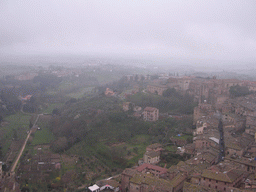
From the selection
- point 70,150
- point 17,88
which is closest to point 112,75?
point 17,88

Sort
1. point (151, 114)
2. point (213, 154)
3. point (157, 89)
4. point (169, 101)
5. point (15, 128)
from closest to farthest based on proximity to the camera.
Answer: point (213, 154)
point (151, 114)
point (15, 128)
point (169, 101)
point (157, 89)

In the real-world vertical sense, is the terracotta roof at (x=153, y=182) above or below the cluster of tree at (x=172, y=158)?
above

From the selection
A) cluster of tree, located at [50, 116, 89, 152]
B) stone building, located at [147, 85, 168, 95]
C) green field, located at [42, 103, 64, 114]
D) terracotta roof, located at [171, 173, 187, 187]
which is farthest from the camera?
green field, located at [42, 103, 64, 114]

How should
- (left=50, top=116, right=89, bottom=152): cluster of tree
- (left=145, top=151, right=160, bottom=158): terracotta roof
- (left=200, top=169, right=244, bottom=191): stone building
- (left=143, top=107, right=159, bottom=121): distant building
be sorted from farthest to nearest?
(left=143, top=107, right=159, bottom=121): distant building → (left=50, top=116, right=89, bottom=152): cluster of tree → (left=145, top=151, right=160, bottom=158): terracotta roof → (left=200, top=169, right=244, bottom=191): stone building

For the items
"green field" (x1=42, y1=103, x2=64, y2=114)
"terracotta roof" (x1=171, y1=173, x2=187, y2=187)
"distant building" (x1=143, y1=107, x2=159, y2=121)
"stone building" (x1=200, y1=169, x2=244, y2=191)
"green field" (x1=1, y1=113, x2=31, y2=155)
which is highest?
"stone building" (x1=200, y1=169, x2=244, y2=191)

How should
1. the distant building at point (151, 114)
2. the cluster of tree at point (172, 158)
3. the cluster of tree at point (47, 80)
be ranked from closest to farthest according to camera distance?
the cluster of tree at point (172, 158) < the distant building at point (151, 114) < the cluster of tree at point (47, 80)

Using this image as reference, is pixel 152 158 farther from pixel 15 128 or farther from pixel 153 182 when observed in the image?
pixel 15 128

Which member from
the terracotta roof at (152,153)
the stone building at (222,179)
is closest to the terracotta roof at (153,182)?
the stone building at (222,179)

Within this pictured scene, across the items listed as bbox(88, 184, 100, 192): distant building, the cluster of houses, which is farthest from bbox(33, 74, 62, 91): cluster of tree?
bbox(88, 184, 100, 192): distant building

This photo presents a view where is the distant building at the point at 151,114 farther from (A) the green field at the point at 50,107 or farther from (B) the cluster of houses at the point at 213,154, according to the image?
(A) the green field at the point at 50,107

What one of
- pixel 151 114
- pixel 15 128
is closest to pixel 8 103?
pixel 15 128

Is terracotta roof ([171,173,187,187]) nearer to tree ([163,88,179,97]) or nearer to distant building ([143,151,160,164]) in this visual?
distant building ([143,151,160,164])
